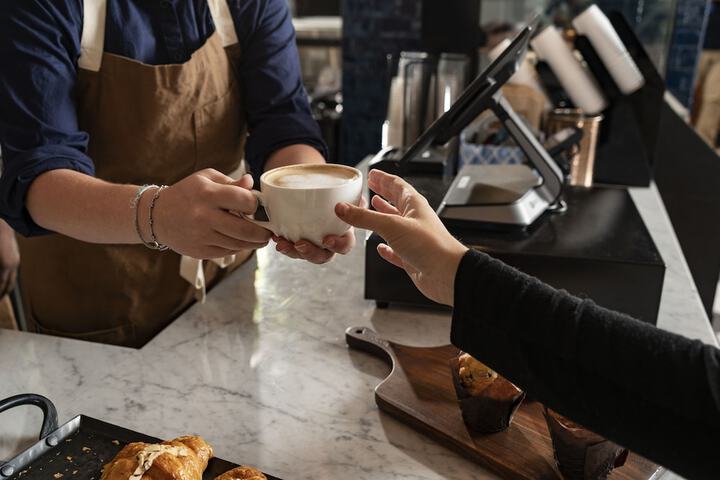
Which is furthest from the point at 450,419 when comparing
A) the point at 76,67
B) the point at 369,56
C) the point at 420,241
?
the point at 369,56

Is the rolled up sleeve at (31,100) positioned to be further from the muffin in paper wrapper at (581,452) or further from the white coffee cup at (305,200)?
the muffin in paper wrapper at (581,452)

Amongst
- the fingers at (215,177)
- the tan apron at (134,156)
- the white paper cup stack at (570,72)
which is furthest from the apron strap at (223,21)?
the white paper cup stack at (570,72)

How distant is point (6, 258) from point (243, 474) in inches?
38.4

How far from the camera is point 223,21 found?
134 cm

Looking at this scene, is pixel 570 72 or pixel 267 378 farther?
pixel 570 72

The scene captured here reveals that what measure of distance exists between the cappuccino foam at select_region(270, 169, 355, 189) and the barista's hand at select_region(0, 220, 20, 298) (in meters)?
0.90

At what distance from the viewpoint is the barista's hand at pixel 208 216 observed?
0.89 meters

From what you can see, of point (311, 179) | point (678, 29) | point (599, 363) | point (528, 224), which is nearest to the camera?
point (599, 363)

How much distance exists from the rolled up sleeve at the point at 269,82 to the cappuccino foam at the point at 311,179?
0.48 metres

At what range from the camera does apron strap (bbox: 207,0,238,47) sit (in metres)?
1.33

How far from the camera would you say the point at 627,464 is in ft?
2.77

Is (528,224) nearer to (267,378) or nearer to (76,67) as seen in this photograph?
(267,378)

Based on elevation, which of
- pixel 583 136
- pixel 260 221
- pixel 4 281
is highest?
pixel 260 221

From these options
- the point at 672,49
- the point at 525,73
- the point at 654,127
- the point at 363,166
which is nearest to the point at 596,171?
the point at 654,127
